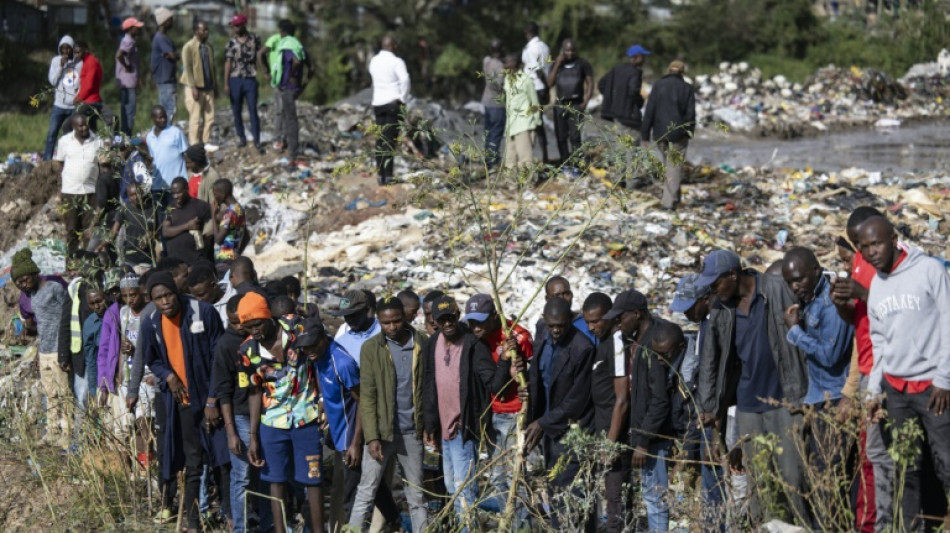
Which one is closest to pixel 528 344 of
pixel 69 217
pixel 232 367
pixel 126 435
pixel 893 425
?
pixel 232 367

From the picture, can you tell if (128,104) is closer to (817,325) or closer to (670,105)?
(670,105)

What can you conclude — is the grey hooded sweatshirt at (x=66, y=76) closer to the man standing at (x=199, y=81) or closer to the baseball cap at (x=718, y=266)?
the man standing at (x=199, y=81)

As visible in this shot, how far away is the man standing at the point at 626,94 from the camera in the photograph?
11.7 meters

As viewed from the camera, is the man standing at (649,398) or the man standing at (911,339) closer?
the man standing at (911,339)

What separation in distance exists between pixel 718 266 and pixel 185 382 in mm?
2951

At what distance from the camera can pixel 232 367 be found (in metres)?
6.24

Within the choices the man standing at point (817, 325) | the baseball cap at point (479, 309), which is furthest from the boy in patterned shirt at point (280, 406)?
the man standing at point (817, 325)

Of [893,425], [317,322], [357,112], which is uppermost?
[357,112]

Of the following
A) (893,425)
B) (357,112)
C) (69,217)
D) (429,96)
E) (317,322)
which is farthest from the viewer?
(429,96)

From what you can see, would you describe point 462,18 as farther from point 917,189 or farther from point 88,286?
point 88,286

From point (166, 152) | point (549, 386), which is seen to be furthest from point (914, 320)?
point (166, 152)

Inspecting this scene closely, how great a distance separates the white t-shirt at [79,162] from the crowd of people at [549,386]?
147 inches

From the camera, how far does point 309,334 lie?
598cm

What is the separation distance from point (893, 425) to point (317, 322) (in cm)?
280
